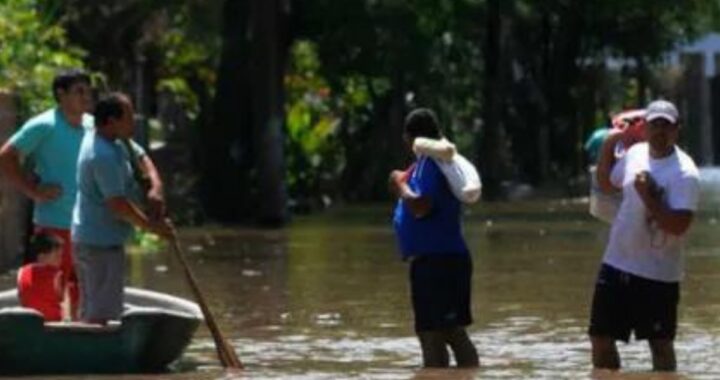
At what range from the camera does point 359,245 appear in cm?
2830

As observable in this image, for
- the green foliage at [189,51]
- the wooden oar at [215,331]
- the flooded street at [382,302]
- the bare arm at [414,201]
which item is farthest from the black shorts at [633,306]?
the green foliage at [189,51]

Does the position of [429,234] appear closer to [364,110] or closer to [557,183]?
[364,110]

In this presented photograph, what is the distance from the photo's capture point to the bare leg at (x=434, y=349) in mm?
13539

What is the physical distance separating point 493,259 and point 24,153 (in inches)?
468

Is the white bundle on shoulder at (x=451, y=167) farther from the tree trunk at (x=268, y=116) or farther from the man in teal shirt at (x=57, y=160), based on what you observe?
the tree trunk at (x=268, y=116)

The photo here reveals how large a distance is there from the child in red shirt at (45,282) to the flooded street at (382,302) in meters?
0.85

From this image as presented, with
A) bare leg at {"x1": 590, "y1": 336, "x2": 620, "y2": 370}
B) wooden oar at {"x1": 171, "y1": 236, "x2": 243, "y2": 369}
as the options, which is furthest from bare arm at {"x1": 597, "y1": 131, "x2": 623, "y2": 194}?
wooden oar at {"x1": 171, "y1": 236, "x2": 243, "y2": 369}

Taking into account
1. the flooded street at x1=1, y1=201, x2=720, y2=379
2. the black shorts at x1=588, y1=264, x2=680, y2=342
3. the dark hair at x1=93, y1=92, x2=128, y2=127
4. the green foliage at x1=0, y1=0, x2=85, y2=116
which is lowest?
the flooded street at x1=1, y1=201, x2=720, y2=379

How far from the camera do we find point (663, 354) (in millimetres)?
12727

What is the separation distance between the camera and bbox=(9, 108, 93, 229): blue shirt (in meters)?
13.8

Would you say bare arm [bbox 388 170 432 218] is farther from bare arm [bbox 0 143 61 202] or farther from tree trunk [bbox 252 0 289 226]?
tree trunk [bbox 252 0 289 226]

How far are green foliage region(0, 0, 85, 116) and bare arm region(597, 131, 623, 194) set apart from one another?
1092 centimetres

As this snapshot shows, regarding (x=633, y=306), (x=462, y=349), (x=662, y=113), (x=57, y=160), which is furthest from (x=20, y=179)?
(x=662, y=113)

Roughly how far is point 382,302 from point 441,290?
18.8ft
